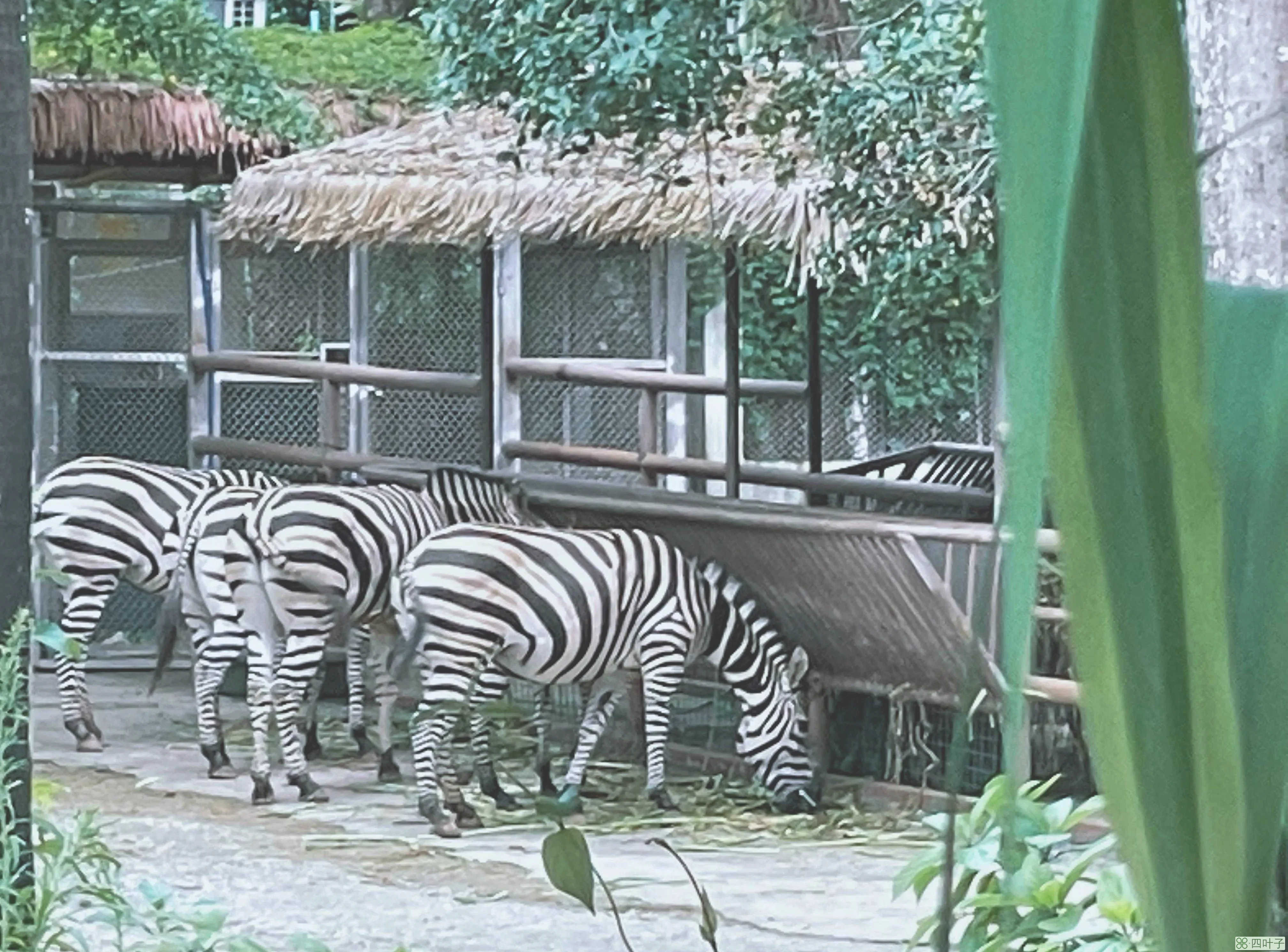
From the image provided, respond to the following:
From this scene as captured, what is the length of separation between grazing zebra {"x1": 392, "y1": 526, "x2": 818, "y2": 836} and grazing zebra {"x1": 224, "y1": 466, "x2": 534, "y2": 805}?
1.06 ft

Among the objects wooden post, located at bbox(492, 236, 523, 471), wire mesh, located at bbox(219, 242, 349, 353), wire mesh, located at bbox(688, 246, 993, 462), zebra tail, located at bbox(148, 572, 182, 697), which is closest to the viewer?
zebra tail, located at bbox(148, 572, 182, 697)

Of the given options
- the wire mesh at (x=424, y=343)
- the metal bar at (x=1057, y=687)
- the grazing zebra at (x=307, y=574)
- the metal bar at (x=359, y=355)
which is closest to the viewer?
the metal bar at (x=1057, y=687)

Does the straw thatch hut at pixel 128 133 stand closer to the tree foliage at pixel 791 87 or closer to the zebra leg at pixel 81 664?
the zebra leg at pixel 81 664

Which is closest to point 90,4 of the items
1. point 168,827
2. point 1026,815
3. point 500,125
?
point 500,125

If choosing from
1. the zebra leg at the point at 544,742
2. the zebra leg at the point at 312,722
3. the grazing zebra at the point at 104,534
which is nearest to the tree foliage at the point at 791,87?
the zebra leg at the point at 544,742

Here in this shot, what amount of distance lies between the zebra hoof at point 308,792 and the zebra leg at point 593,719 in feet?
2.72

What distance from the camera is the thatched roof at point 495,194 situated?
26.1 ft

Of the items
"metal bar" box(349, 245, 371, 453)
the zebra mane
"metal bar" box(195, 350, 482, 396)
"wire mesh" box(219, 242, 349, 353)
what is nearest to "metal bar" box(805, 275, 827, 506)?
the zebra mane

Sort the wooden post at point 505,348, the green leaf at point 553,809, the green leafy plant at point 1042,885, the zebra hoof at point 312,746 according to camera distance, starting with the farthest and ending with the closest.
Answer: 1. the wooden post at point 505,348
2. the zebra hoof at point 312,746
3. the green leafy plant at point 1042,885
4. the green leaf at point 553,809

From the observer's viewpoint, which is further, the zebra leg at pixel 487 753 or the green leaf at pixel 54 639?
the zebra leg at pixel 487 753

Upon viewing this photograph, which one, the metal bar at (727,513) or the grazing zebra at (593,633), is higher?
the metal bar at (727,513)

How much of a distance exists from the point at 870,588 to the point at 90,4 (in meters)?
3.38

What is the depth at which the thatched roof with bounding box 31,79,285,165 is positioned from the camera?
9.61 m

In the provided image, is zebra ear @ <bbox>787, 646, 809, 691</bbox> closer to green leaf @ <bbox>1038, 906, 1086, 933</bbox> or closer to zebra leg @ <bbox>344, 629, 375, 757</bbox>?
zebra leg @ <bbox>344, 629, 375, 757</bbox>
